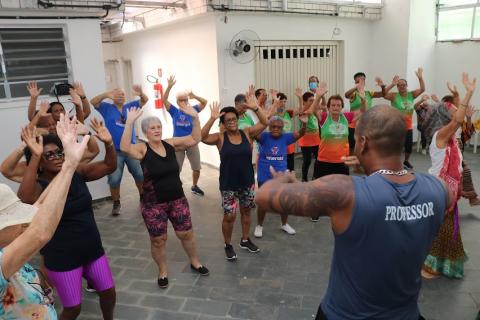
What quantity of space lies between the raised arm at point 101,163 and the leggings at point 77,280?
0.70 metres

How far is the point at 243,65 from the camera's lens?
8.21m

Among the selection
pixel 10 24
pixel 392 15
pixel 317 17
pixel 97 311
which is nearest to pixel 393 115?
pixel 97 311

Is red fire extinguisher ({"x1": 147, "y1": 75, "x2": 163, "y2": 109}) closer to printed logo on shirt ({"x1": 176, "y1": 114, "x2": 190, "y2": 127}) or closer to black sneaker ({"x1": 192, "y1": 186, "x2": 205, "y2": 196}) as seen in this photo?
printed logo on shirt ({"x1": 176, "y1": 114, "x2": 190, "y2": 127})

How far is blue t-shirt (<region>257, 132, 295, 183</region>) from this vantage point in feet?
16.7

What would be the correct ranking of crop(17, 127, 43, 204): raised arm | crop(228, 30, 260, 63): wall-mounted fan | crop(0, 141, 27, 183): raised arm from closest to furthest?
crop(17, 127, 43, 204): raised arm < crop(0, 141, 27, 183): raised arm < crop(228, 30, 260, 63): wall-mounted fan

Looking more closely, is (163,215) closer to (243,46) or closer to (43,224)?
(43,224)

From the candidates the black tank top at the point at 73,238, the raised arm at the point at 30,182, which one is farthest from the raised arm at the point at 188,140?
the raised arm at the point at 30,182

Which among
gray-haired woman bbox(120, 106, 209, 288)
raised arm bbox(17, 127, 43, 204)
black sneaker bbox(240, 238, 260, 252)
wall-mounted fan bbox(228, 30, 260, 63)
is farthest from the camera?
wall-mounted fan bbox(228, 30, 260, 63)

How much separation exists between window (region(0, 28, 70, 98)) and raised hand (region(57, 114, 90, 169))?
4.79 m

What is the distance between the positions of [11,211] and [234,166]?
114 inches

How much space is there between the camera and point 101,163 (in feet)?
10.9

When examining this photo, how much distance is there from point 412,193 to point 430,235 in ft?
0.84

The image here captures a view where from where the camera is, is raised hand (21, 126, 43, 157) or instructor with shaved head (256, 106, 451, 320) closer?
instructor with shaved head (256, 106, 451, 320)

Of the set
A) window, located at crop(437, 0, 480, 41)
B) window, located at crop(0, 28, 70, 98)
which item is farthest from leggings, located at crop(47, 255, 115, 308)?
window, located at crop(437, 0, 480, 41)
